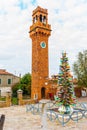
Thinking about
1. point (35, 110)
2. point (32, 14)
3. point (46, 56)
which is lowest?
point (35, 110)

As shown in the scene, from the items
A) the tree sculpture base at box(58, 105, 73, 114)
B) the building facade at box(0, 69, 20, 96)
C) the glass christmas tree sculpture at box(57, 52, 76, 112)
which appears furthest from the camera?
the building facade at box(0, 69, 20, 96)

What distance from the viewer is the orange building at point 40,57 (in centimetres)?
2736

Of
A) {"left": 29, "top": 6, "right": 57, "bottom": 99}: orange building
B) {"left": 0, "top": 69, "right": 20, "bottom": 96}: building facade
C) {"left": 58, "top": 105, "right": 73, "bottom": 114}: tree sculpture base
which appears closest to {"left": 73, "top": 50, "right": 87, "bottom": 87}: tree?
{"left": 29, "top": 6, "right": 57, "bottom": 99}: orange building

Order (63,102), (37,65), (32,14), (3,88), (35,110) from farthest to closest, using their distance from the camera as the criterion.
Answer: (3,88), (32,14), (37,65), (35,110), (63,102)

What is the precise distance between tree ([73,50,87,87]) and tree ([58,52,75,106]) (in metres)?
13.4

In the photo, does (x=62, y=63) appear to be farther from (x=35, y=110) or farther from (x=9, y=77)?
(x=9, y=77)

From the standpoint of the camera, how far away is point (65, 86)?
15039mm

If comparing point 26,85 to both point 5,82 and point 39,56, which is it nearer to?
point 5,82

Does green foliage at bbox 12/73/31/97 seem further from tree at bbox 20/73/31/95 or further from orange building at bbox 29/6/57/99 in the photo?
orange building at bbox 29/6/57/99

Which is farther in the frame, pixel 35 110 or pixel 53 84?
pixel 53 84

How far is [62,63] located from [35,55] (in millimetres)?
12990

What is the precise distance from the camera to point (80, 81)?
2844 cm

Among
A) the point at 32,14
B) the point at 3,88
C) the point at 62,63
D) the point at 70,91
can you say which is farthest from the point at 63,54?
the point at 3,88

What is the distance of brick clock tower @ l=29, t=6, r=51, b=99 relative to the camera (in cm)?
2734
